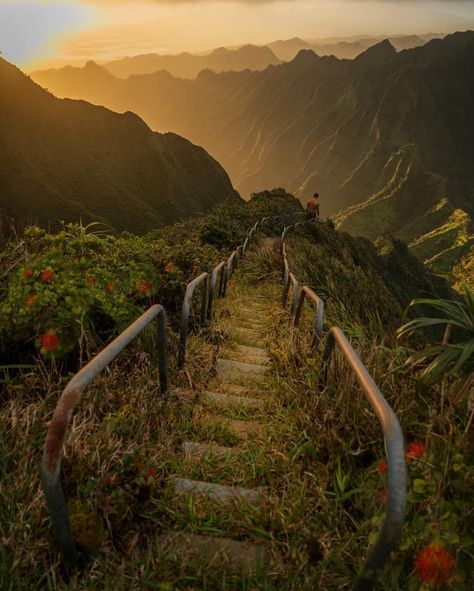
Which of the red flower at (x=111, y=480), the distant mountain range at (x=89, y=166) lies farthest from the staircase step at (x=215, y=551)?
the distant mountain range at (x=89, y=166)

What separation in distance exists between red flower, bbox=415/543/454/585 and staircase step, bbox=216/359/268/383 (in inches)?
91.0

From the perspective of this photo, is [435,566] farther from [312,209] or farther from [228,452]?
[312,209]

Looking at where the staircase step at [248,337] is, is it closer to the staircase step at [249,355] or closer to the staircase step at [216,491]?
the staircase step at [249,355]

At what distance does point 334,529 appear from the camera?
2.21 meters

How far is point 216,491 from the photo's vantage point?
2.47 m

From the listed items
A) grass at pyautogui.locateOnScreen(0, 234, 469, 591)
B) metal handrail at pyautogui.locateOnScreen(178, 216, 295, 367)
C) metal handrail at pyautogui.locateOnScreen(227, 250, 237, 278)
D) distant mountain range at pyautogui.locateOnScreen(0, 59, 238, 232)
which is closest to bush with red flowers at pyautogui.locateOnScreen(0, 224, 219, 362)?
grass at pyautogui.locateOnScreen(0, 234, 469, 591)

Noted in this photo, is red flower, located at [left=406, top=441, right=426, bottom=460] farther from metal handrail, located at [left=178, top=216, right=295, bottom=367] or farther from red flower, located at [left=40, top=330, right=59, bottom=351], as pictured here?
red flower, located at [left=40, top=330, right=59, bottom=351]

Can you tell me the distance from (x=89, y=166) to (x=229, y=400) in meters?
83.6

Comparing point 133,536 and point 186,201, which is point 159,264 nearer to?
point 133,536

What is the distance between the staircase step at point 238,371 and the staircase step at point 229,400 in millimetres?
370

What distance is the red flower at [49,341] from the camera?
2.99 metres

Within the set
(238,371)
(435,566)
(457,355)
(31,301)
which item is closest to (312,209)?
(238,371)

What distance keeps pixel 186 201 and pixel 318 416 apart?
86.7 meters

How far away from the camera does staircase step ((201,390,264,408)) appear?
352 centimetres
